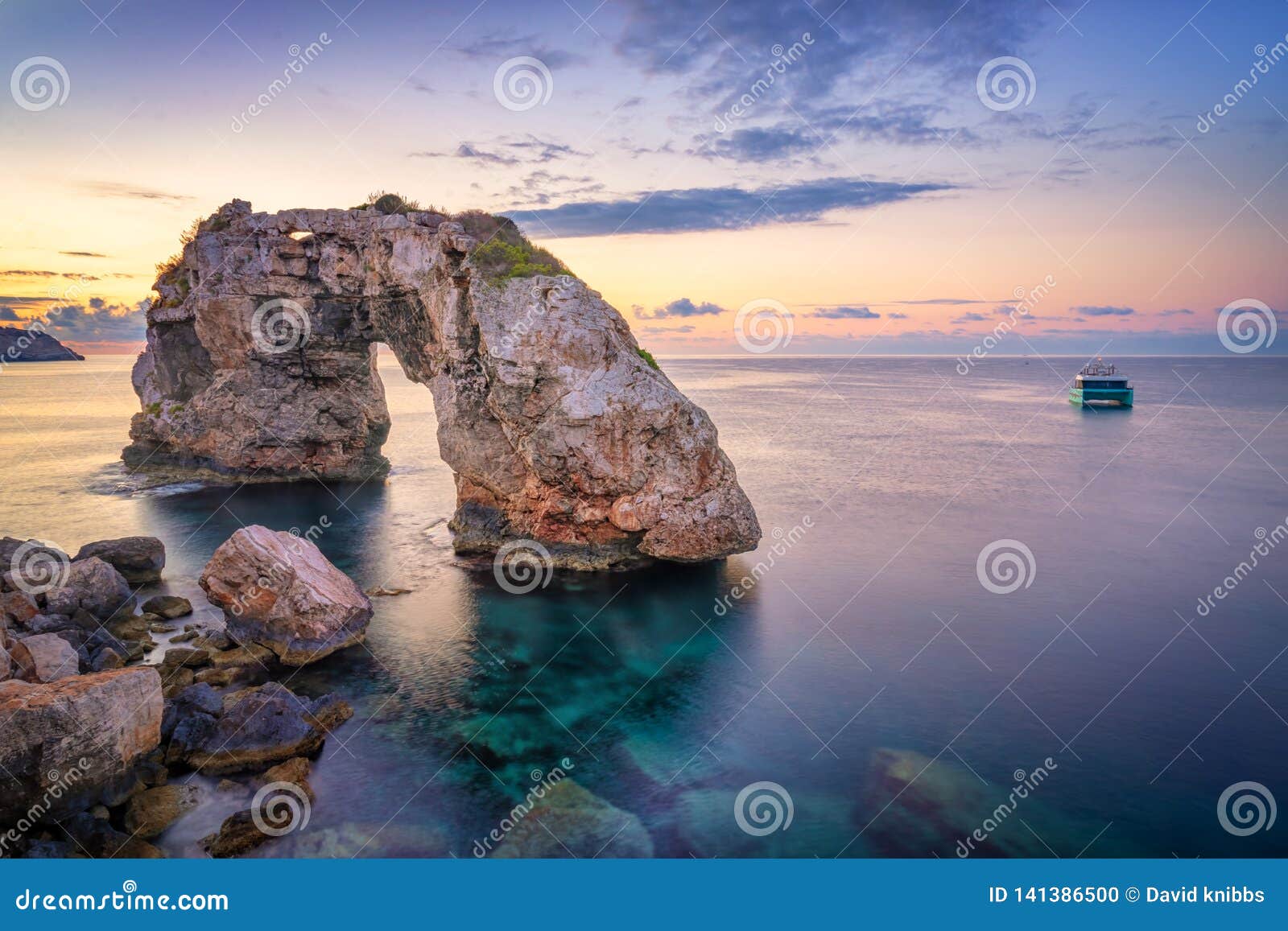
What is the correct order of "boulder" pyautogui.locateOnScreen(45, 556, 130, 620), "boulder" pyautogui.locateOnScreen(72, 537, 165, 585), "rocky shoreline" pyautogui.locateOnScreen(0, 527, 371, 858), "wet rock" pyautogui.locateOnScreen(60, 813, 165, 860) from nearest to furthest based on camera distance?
"wet rock" pyautogui.locateOnScreen(60, 813, 165, 860) < "rocky shoreline" pyautogui.locateOnScreen(0, 527, 371, 858) < "boulder" pyautogui.locateOnScreen(45, 556, 130, 620) < "boulder" pyautogui.locateOnScreen(72, 537, 165, 585)

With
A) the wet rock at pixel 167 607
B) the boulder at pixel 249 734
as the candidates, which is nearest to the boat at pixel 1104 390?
the wet rock at pixel 167 607

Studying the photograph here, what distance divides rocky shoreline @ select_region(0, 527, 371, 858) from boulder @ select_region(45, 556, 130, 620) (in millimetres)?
45

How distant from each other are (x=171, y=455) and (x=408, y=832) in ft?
150

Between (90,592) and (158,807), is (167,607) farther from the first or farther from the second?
(158,807)

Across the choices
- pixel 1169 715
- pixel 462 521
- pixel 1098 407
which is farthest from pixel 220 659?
pixel 1098 407

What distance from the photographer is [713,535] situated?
100 feet

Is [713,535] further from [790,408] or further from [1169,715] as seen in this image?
[790,408]

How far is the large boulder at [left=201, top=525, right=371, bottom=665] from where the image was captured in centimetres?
2359

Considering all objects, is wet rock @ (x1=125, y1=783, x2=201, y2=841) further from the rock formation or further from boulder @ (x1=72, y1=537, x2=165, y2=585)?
the rock formation

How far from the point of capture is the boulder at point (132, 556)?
29.6 metres

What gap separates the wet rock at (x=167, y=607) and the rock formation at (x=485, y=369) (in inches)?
430

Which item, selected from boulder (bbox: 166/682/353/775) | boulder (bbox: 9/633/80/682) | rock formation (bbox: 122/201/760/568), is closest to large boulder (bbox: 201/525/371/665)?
boulder (bbox: 166/682/353/775)

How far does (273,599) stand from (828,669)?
17139 millimetres

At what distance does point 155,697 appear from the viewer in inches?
681
